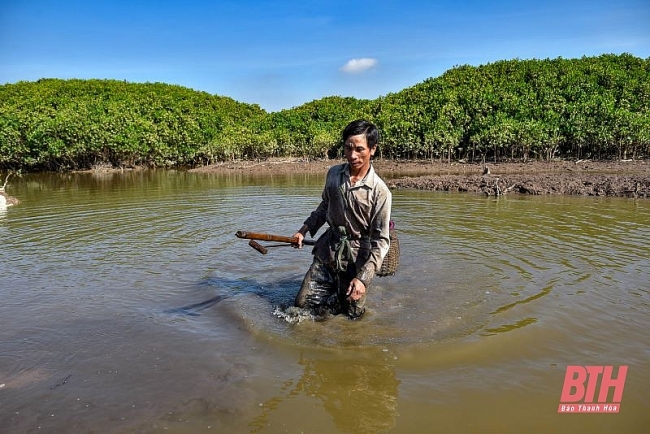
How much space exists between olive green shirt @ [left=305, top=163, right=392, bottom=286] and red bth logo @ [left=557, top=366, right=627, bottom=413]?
202 cm

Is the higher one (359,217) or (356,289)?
(359,217)

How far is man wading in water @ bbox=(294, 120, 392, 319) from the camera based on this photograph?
15.4ft

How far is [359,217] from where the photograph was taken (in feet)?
16.4

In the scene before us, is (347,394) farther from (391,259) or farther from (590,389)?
(590,389)

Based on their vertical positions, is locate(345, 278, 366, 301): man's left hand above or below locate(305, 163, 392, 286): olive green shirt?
below

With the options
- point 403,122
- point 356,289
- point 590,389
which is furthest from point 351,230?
point 403,122

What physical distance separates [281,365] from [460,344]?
1.92 meters

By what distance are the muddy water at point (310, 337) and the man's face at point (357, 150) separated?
1.96 m

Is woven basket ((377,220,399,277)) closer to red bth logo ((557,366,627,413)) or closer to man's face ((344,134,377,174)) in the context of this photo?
man's face ((344,134,377,174))

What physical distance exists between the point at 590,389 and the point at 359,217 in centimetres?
263

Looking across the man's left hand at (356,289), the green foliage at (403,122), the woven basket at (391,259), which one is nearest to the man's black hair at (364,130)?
the woven basket at (391,259)

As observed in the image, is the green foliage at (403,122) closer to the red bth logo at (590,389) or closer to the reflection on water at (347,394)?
the red bth logo at (590,389)

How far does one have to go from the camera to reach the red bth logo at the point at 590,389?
3.67m

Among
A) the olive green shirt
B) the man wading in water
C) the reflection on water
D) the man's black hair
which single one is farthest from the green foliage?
the reflection on water
